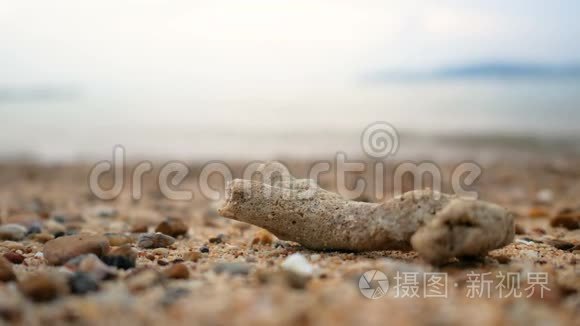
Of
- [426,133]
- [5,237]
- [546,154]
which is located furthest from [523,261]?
[426,133]

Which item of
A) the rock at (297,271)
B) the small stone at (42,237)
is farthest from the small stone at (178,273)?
the small stone at (42,237)

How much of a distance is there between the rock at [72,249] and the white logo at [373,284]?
1624 mm

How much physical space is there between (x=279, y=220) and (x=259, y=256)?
10.8 inches

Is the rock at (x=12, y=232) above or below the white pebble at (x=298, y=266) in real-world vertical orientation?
below

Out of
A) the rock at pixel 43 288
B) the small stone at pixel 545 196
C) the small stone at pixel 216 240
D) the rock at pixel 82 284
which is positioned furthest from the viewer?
the small stone at pixel 545 196

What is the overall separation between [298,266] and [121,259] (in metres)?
1.10

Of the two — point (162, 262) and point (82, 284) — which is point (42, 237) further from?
point (82, 284)

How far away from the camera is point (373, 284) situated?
2.76m

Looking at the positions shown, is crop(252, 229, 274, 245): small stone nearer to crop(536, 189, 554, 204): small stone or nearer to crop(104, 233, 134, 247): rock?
crop(104, 233, 134, 247): rock

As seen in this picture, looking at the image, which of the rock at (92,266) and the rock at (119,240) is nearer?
the rock at (92,266)

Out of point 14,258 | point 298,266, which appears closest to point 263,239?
point 298,266

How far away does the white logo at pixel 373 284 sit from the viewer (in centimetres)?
260

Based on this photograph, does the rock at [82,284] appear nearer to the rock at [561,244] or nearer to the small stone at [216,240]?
the small stone at [216,240]

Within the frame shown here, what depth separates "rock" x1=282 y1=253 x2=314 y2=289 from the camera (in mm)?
2641
